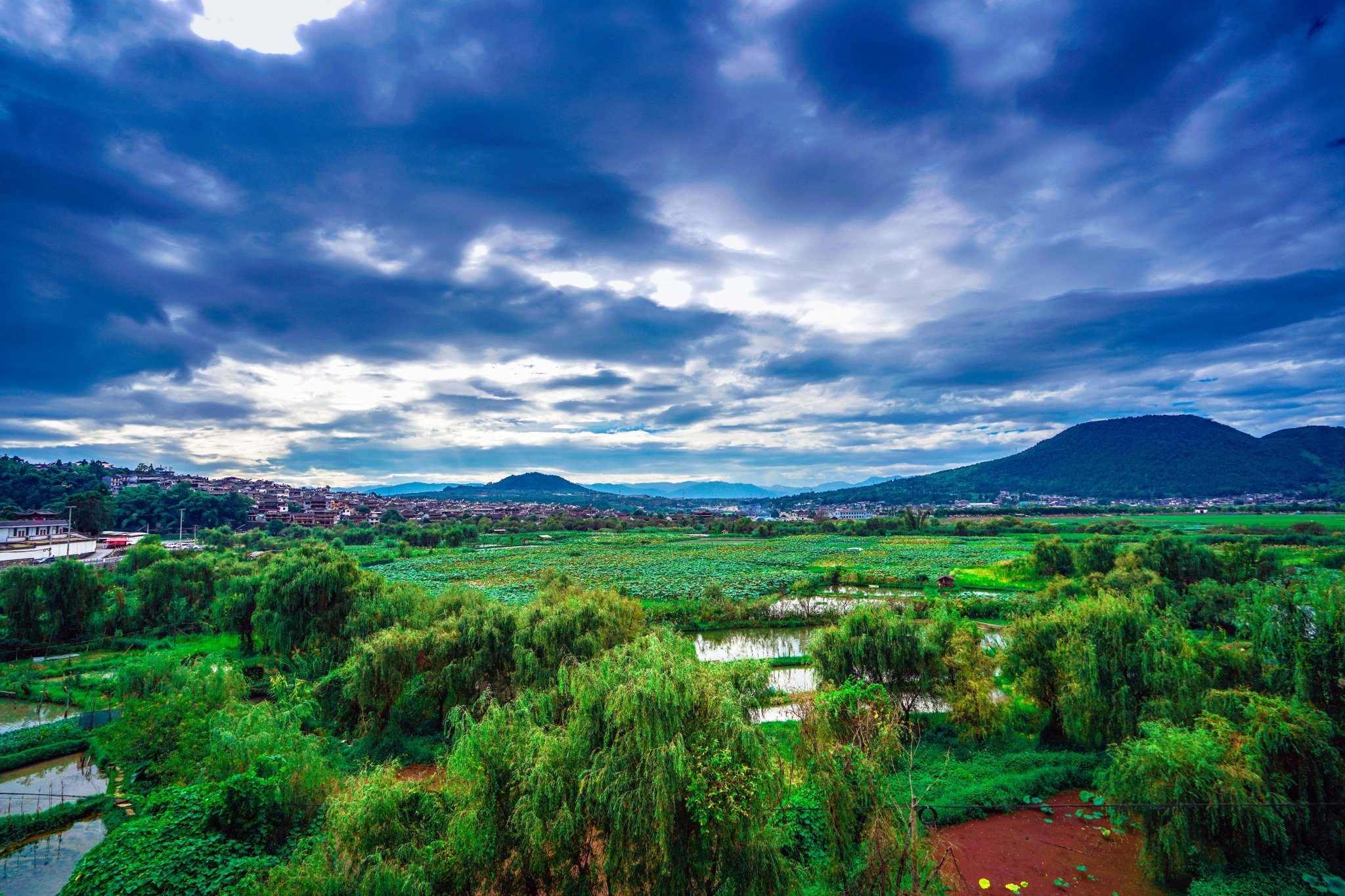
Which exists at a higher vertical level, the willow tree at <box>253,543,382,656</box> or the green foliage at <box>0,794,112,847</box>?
the willow tree at <box>253,543,382,656</box>

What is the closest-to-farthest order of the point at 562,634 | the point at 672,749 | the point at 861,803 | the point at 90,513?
the point at 672,749 < the point at 861,803 < the point at 562,634 < the point at 90,513

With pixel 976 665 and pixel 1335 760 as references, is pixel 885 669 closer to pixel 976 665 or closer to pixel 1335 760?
pixel 976 665

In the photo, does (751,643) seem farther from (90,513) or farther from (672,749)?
(90,513)

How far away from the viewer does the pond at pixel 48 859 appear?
1384 cm

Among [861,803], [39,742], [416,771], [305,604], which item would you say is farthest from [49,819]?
[861,803]

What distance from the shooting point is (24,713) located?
81.7ft

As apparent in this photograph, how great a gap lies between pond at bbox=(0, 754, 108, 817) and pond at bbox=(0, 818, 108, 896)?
1.77 m

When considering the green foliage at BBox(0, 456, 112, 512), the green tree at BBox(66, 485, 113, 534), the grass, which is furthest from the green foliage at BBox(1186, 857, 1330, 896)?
the green foliage at BBox(0, 456, 112, 512)

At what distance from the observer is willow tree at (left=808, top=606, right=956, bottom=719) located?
22.2 m

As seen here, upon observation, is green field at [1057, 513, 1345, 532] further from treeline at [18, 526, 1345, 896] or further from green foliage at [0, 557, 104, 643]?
green foliage at [0, 557, 104, 643]

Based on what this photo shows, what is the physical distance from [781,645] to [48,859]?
3317 centimetres

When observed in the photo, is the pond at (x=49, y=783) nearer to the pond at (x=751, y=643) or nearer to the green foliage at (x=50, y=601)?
the green foliage at (x=50, y=601)

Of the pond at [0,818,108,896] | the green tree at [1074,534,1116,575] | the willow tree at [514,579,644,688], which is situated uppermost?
the willow tree at [514,579,644,688]

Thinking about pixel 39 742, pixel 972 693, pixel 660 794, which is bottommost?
pixel 39 742
